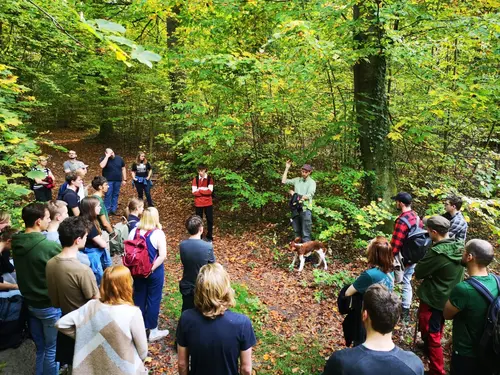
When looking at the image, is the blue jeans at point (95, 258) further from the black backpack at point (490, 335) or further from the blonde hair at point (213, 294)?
the black backpack at point (490, 335)

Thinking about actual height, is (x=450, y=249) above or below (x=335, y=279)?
above

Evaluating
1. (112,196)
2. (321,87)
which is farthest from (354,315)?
(112,196)

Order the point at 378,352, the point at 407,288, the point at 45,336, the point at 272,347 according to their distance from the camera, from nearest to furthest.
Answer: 1. the point at 378,352
2. the point at 45,336
3. the point at 272,347
4. the point at 407,288

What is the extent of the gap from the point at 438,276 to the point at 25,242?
4830mm

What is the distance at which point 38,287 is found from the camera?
3324 millimetres

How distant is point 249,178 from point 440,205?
18.9 ft

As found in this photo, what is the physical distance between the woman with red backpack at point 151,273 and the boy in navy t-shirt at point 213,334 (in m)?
1.79

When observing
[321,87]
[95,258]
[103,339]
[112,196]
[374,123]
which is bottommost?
[112,196]

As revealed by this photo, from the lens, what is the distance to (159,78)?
13.2m

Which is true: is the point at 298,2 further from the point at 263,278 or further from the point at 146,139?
the point at 146,139

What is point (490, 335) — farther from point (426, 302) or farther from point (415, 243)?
point (415, 243)

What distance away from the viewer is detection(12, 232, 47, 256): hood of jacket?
3.30 m

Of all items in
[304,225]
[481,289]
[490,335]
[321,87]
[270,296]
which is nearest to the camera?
[490,335]

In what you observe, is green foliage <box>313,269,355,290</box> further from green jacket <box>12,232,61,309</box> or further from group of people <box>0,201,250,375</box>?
green jacket <box>12,232,61,309</box>
